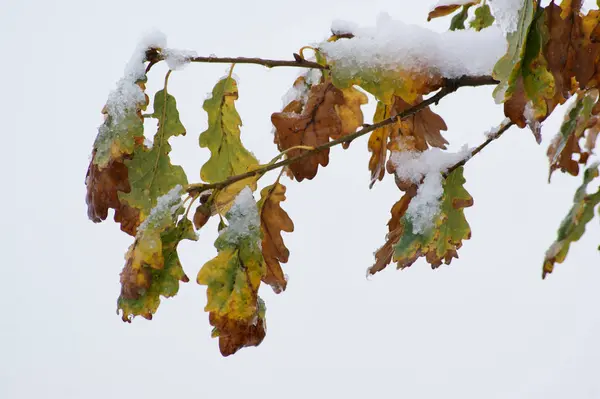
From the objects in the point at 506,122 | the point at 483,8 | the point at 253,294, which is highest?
the point at 483,8

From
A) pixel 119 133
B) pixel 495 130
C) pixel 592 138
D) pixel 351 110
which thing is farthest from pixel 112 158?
pixel 592 138

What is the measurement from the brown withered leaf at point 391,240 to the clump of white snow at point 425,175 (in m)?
0.02

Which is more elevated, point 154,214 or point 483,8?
point 483,8

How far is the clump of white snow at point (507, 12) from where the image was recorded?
481 millimetres

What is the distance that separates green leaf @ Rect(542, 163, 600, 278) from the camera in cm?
41

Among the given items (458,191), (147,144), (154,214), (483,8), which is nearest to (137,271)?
(154,214)

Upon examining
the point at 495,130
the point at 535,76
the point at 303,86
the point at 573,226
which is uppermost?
the point at 303,86

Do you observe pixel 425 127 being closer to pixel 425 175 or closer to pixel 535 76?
pixel 425 175

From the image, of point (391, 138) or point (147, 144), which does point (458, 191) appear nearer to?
point (391, 138)

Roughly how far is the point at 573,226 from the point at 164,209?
1.12 feet

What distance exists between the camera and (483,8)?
86 cm

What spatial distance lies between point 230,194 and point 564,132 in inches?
11.1

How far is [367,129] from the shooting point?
0.61m

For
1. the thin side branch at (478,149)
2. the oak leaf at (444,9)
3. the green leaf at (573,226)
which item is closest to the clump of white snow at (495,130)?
the thin side branch at (478,149)
